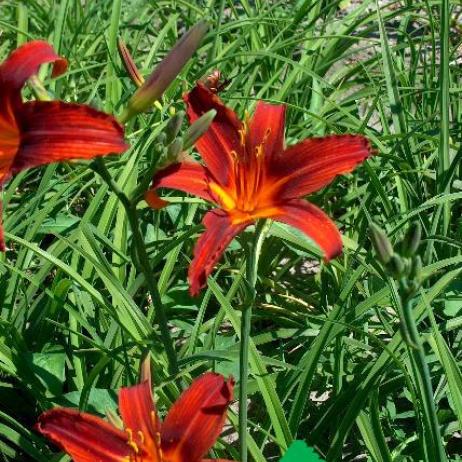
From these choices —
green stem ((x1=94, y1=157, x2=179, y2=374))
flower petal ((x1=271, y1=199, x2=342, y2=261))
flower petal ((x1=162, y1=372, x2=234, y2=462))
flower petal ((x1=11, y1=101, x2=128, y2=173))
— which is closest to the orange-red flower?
flower petal ((x1=162, y1=372, x2=234, y2=462))

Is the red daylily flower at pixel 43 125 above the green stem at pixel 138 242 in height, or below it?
above

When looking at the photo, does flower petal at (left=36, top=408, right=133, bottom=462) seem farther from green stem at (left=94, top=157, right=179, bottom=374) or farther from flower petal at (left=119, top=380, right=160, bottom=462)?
green stem at (left=94, top=157, right=179, bottom=374)

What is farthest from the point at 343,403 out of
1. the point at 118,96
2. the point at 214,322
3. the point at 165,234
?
the point at 118,96

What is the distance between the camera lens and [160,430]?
51.1 inches

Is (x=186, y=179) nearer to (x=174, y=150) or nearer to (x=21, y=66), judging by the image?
(x=174, y=150)

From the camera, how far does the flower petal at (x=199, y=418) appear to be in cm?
126

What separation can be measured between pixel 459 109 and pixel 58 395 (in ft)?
4.44

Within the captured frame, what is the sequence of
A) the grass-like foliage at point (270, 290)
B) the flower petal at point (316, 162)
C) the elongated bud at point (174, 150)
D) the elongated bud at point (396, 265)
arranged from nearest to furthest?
the elongated bud at point (396, 265) → the elongated bud at point (174, 150) → the flower petal at point (316, 162) → the grass-like foliage at point (270, 290)

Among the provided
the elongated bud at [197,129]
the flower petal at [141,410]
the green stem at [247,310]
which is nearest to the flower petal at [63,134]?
the elongated bud at [197,129]

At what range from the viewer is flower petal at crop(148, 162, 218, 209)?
1261mm

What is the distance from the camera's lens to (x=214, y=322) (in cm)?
185

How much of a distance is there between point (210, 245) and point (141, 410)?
0.27 metres

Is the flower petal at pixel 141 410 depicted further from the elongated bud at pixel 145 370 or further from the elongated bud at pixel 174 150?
the elongated bud at pixel 174 150

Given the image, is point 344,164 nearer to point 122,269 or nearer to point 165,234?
point 122,269
